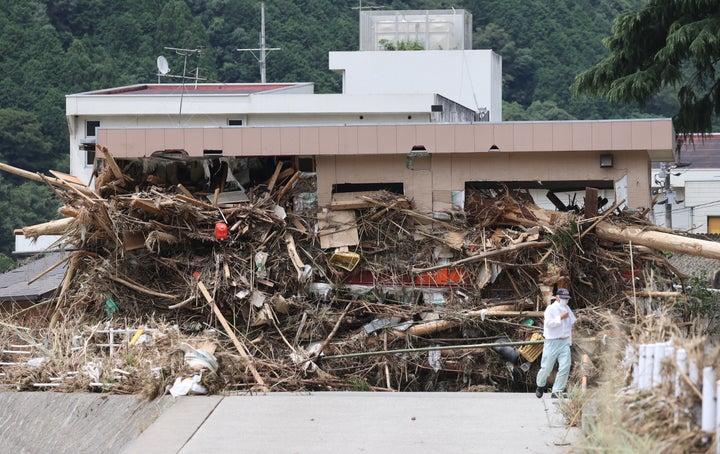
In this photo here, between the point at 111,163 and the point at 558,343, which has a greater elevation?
the point at 111,163

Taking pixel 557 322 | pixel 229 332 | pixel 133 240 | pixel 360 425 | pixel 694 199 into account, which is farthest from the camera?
pixel 694 199

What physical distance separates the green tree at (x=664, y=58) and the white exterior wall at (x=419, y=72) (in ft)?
83.8

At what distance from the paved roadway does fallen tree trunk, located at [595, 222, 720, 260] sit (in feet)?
11.2

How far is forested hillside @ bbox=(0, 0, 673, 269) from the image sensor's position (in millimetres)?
68812

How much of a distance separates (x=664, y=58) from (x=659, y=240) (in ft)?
36.6

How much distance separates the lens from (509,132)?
16.8m

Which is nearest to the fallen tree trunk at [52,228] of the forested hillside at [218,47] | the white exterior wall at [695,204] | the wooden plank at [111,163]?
the wooden plank at [111,163]

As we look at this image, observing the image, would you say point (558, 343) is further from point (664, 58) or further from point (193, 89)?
point (193, 89)

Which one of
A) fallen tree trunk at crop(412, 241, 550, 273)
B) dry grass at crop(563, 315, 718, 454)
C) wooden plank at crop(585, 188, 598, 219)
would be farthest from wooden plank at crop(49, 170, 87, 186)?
dry grass at crop(563, 315, 718, 454)

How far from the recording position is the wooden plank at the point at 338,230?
54.7 ft

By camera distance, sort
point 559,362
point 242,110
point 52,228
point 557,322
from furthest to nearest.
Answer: point 242,110, point 52,228, point 559,362, point 557,322

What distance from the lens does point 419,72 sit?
52.9 metres

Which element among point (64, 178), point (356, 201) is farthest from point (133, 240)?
point (356, 201)

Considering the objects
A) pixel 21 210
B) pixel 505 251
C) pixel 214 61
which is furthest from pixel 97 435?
pixel 214 61
